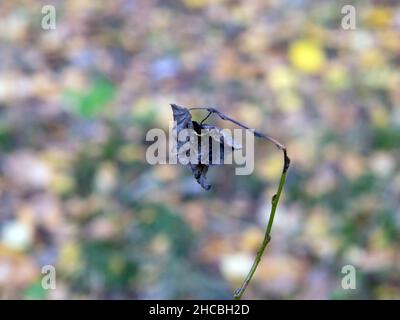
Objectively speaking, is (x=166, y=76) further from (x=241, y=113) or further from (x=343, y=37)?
(x=343, y=37)

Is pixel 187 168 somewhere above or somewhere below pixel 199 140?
Answer: above

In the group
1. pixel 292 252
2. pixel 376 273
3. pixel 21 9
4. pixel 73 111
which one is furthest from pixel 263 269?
pixel 21 9

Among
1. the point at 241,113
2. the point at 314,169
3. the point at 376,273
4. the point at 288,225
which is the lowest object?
the point at 376,273

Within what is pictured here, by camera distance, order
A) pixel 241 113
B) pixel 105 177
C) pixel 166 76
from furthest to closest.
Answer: pixel 166 76, pixel 241 113, pixel 105 177

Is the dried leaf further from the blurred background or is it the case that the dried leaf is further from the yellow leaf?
the yellow leaf

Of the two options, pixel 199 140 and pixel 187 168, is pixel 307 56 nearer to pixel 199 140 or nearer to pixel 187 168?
pixel 187 168

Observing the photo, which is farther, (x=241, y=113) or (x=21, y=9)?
(x=21, y=9)

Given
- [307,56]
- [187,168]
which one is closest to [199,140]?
[187,168]

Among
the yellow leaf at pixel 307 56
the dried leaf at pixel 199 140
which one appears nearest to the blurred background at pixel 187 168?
the yellow leaf at pixel 307 56
